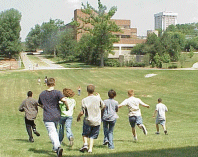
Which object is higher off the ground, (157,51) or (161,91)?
(157,51)

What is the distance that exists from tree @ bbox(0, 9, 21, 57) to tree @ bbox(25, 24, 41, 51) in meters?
50.0

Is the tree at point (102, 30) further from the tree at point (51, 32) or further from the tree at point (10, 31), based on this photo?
the tree at point (51, 32)

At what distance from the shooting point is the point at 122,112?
23953 millimetres

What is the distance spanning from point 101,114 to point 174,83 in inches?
1469

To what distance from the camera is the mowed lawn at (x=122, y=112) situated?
8.31 metres

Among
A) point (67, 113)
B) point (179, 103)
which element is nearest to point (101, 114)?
point (67, 113)

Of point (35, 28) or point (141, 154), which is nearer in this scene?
point (141, 154)

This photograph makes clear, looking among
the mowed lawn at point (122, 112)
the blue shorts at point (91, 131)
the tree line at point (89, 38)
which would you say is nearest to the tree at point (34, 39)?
the tree line at point (89, 38)

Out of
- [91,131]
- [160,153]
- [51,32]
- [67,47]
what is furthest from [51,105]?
[51,32]

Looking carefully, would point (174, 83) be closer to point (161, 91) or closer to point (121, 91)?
point (161, 91)

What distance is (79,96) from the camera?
3397cm

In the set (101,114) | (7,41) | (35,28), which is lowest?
(101,114)

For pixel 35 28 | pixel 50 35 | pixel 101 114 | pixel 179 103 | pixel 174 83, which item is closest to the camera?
pixel 101 114

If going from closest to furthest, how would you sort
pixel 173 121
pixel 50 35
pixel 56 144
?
pixel 56 144 → pixel 173 121 → pixel 50 35
